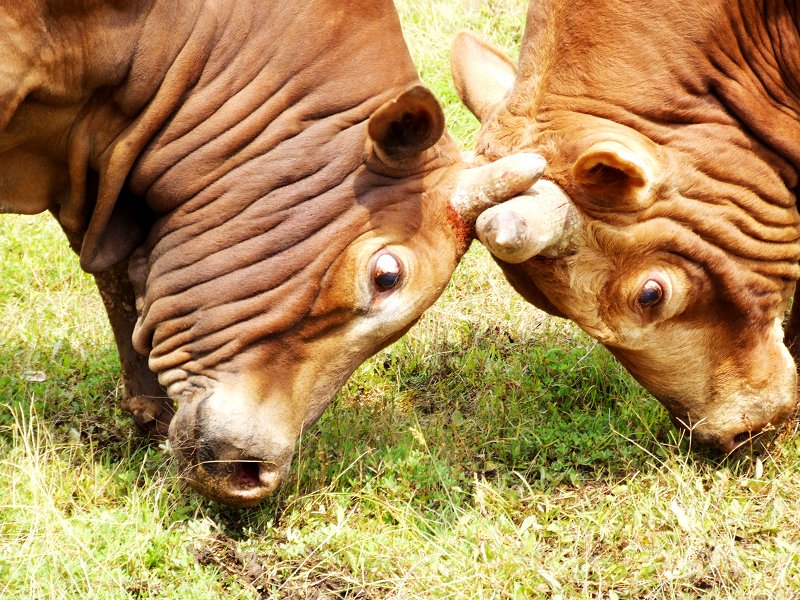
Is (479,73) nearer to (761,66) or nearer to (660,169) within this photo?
(660,169)

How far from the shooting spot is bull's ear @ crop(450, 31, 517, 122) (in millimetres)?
6211

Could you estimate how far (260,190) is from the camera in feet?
18.3

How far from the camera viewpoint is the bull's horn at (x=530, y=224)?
5.23m

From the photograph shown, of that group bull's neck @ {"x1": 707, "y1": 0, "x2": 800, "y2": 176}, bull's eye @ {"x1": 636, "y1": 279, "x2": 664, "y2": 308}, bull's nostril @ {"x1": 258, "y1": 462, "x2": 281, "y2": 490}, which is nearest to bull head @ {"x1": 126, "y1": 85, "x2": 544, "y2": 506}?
bull's nostril @ {"x1": 258, "y1": 462, "x2": 281, "y2": 490}

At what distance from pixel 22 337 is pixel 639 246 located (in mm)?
3824

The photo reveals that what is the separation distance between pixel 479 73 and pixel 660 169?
1322mm

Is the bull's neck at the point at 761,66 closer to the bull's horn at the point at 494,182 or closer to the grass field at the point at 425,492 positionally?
the bull's horn at the point at 494,182

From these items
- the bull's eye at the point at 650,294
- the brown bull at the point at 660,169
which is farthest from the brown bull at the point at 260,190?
the bull's eye at the point at 650,294

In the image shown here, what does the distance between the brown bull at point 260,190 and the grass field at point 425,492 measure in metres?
0.41

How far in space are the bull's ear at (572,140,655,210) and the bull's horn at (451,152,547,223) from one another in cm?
19

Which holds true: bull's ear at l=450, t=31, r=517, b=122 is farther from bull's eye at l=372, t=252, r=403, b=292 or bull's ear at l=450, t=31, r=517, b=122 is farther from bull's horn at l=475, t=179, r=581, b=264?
bull's eye at l=372, t=252, r=403, b=292

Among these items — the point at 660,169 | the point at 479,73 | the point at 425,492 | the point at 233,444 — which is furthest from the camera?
the point at 479,73

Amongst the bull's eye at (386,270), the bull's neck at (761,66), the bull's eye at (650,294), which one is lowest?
the bull's eye at (650,294)

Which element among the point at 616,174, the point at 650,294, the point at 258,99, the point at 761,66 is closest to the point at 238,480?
the point at 258,99
